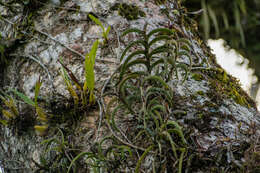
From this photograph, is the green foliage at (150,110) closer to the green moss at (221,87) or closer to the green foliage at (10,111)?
the green moss at (221,87)

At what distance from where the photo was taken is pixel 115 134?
1.95ft

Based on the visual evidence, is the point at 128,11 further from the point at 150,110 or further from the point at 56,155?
the point at 56,155

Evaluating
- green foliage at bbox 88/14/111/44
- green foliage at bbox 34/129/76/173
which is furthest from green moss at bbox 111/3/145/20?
green foliage at bbox 34/129/76/173

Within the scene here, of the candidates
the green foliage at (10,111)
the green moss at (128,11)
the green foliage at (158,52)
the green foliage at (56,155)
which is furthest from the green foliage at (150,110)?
the green foliage at (10,111)

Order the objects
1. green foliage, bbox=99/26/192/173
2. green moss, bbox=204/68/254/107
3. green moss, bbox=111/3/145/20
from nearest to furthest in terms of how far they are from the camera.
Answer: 1. green foliage, bbox=99/26/192/173
2. green moss, bbox=204/68/254/107
3. green moss, bbox=111/3/145/20

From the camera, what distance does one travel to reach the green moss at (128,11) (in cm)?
81

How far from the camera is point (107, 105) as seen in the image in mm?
627

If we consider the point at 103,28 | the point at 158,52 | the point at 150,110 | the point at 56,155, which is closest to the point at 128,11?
the point at 103,28

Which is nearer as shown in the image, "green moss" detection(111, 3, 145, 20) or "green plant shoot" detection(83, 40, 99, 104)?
"green plant shoot" detection(83, 40, 99, 104)

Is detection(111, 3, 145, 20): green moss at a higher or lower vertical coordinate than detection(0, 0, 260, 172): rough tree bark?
higher

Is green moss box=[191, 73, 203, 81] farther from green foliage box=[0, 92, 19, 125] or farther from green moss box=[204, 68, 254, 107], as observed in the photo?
green foliage box=[0, 92, 19, 125]

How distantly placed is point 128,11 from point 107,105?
391 mm

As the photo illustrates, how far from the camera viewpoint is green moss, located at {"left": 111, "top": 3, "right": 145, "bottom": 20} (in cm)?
81

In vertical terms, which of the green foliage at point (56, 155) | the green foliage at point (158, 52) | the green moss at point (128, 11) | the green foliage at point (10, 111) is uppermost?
the green moss at point (128, 11)
